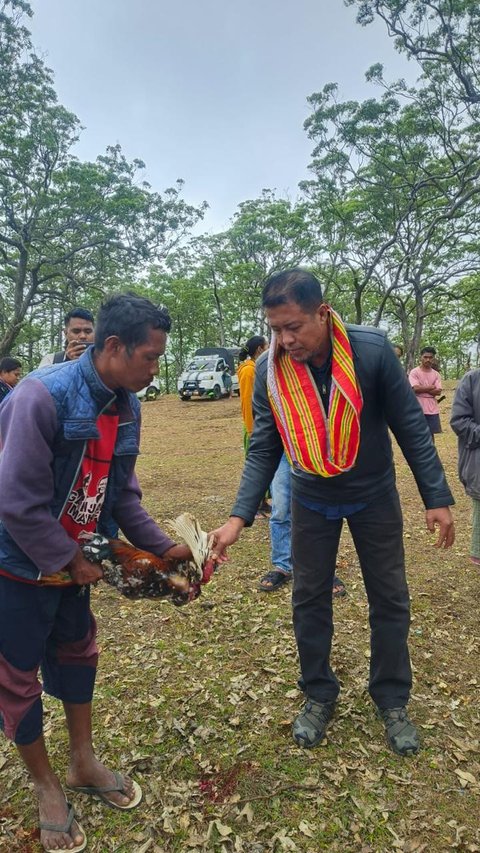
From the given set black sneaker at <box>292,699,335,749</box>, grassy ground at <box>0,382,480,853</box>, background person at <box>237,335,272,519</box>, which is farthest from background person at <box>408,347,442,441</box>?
black sneaker at <box>292,699,335,749</box>

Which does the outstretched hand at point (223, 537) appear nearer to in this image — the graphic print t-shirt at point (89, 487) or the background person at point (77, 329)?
the graphic print t-shirt at point (89, 487)

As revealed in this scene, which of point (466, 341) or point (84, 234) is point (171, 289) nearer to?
point (84, 234)

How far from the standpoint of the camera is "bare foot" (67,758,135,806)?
230 centimetres

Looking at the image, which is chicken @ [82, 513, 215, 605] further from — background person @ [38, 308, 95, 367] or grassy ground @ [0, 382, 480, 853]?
background person @ [38, 308, 95, 367]

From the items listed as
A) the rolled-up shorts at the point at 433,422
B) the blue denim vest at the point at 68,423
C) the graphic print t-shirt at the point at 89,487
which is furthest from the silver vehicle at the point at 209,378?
the blue denim vest at the point at 68,423

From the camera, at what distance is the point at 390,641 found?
2.65 metres

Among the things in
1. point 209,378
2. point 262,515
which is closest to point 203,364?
point 209,378

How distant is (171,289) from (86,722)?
31365 millimetres

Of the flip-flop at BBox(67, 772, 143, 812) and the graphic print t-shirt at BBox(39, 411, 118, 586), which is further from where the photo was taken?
the flip-flop at BBox(67, 772, 143, 812)

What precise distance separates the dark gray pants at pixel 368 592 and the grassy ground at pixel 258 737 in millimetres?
268

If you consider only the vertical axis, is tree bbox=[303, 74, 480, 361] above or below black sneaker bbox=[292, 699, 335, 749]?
above

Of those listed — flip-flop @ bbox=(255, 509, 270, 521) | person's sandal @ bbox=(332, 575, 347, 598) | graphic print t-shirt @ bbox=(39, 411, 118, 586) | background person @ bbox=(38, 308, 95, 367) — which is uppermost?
background person @ bbox=(38, 308, 95, 367)

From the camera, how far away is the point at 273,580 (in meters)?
4.48

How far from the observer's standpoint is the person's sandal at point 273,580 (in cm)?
443
